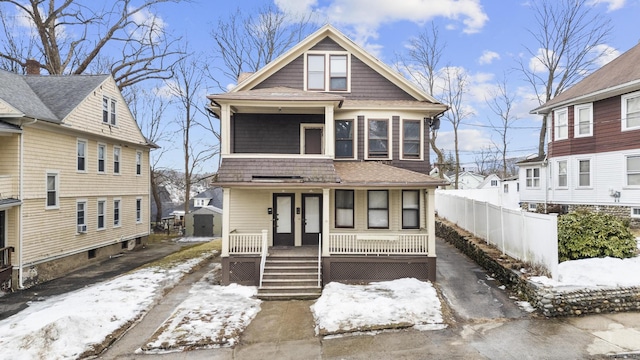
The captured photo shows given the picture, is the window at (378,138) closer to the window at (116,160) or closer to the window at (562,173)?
the window at (562,173)

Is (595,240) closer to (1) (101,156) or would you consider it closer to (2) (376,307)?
(2) (376,307)

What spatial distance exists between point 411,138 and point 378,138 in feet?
4.09

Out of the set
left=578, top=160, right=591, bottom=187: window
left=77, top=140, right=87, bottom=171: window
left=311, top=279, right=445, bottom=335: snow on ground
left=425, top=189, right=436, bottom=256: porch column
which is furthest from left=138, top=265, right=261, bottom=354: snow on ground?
left=578, top=160, right=591, bottom=187: window

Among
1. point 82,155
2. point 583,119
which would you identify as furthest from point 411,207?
point 82,155

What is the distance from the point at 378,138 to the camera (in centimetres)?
1311

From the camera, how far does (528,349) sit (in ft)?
22.0

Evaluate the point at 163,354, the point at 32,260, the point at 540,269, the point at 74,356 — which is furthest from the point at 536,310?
the point at 32,260

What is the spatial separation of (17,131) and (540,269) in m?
17.1

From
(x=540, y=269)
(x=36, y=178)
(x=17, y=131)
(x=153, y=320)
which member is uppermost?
(x=17, y=131)

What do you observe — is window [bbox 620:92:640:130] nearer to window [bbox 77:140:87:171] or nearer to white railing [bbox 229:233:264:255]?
white railing [bbox 229:233:264:255]

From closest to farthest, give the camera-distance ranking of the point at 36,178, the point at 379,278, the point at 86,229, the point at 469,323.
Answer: the point at 469,323 < the point at 379,278 < the point at 36,178 < the point at 86,229

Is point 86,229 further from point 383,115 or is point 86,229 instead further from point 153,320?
point 383,115

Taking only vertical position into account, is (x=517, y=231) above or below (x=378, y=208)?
below

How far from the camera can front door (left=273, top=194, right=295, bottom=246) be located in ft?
43.0
